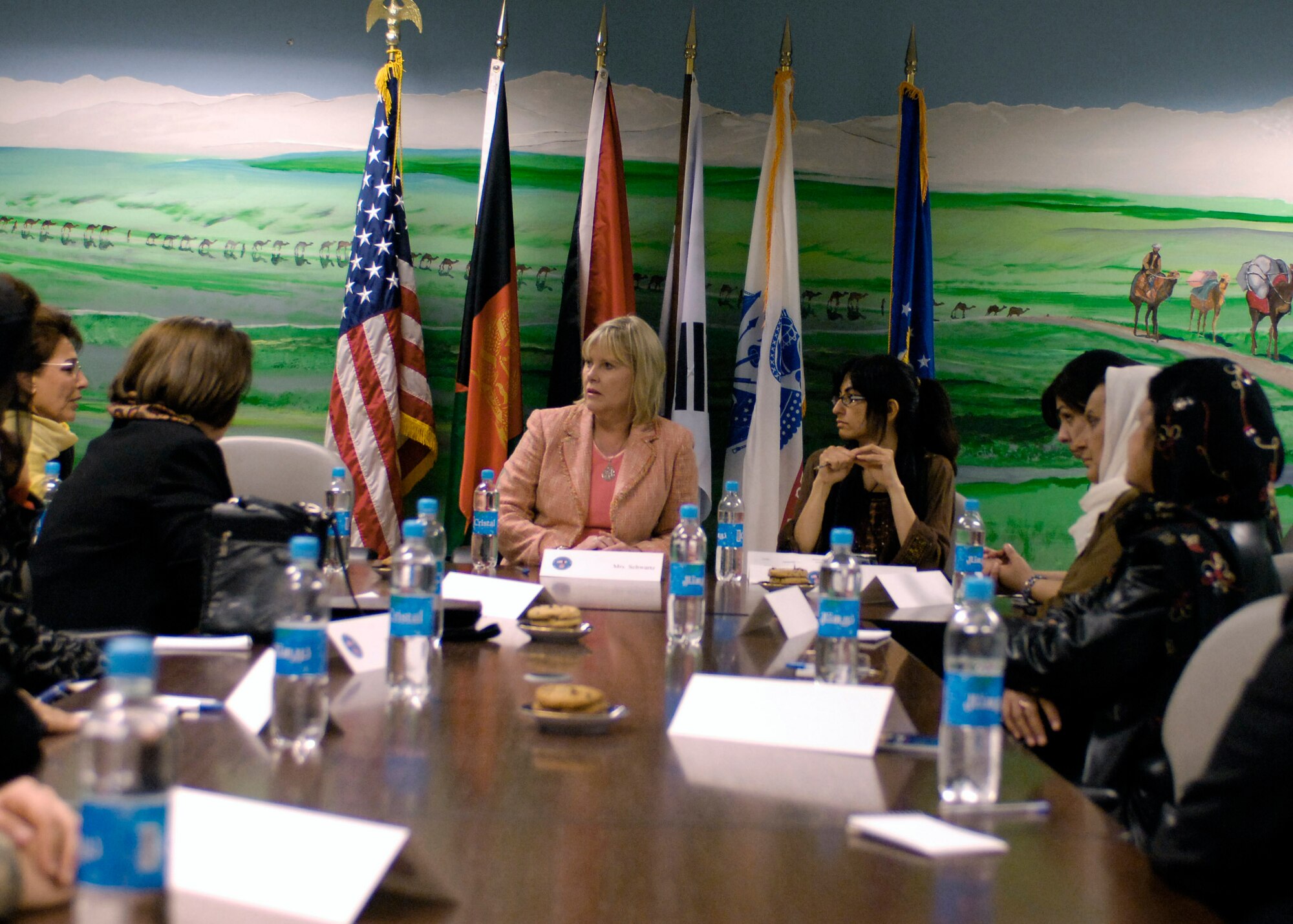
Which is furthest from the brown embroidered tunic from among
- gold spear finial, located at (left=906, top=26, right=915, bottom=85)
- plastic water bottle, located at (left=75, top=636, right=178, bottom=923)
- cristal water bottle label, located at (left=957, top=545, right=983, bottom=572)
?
plastic water bottle, located at (left=75, top=636, right=178, bottom=923)

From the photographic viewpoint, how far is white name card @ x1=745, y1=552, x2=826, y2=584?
3172 millimetres

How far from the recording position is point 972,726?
1361 millimetres

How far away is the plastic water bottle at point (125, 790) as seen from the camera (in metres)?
0.86

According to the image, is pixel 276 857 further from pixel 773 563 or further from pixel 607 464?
pixel 607 464

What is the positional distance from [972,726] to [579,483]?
2.45 m

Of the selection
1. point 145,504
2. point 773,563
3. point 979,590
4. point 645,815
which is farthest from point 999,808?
point 773,563

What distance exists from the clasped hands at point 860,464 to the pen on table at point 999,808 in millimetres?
2426

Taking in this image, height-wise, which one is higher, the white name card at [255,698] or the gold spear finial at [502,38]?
the gold spear finial at [502,38]

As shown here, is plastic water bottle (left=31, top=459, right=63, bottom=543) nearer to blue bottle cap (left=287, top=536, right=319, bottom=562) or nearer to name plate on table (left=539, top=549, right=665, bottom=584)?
name plate on table (left=539, top=549, right=665, bottom=584)

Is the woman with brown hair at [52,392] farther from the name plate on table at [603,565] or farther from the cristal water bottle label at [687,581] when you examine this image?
the cristal water bottle label at [687,581]

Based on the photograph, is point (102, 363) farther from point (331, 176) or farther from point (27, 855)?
point (27, 855)

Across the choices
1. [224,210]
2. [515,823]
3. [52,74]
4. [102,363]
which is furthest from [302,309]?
[515,823]

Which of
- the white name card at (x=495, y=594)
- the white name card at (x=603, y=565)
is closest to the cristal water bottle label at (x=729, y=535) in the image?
the white name card at (x=603, y=565)

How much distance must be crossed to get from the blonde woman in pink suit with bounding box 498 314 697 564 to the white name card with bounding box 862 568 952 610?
84 cm
